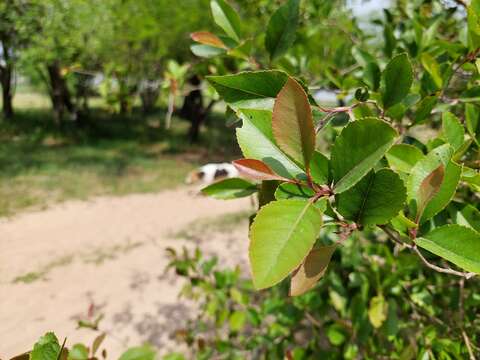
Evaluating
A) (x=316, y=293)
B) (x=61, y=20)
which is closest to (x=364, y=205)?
(x=316, y=293)

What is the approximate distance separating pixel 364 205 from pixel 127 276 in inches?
155

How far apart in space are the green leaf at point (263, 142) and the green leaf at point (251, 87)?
2.0 inches

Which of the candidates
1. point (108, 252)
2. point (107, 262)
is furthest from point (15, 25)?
point (107, 262)

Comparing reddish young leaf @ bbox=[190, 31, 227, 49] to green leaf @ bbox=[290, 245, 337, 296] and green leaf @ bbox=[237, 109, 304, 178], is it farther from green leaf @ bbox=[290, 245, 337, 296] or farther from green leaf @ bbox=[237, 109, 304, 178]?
green leaf @ bbox=[290, 245, 337, 296]

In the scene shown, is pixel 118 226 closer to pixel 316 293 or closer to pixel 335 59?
pixel 316 293

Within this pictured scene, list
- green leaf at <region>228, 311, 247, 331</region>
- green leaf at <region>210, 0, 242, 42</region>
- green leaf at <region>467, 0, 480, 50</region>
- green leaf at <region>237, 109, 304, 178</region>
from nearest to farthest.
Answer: green leaf at <region>237, 109, 304, 178</region>, green leaf at <region>467, 0, 480, 50</region>, green leaf at <region>210, 0, 242, 42</region>, green leaf at <region>228, 311, 247, 331</region>

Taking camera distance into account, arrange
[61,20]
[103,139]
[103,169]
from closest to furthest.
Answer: [103,169] < [61,20] < [103,139]

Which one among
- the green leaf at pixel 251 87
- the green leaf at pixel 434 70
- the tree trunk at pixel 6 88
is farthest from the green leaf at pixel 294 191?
the tree trunk at pixel 6 88

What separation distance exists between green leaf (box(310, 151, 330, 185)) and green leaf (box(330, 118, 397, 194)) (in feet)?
0.10

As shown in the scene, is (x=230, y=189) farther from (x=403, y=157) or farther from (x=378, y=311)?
(x=378, y=311)

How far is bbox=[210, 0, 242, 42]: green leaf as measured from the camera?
2.80 feet

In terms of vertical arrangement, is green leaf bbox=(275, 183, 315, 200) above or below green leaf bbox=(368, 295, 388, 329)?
above

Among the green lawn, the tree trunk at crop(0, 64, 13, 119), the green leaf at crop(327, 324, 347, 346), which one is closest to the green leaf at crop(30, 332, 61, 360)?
the green leaf at crop(327, 324, 347, 346)

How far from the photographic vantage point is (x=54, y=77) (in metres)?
11.6
